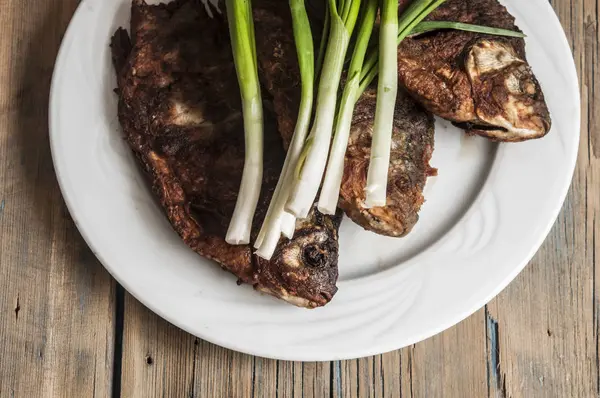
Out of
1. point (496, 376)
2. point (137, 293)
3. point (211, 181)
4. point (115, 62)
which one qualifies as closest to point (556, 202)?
point (496, 376)

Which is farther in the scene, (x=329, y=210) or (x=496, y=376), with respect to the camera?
(x=496, y=376)

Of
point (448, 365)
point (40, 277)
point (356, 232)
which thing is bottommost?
point (40, 277)

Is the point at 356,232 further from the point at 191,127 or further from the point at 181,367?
the point at 181,367

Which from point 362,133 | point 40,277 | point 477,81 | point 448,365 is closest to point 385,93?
point 362,133

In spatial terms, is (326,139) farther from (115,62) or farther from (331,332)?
(115,62)

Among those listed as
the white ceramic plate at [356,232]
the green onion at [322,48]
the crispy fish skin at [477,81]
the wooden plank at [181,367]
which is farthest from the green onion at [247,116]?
the wooden plank at [181,367]

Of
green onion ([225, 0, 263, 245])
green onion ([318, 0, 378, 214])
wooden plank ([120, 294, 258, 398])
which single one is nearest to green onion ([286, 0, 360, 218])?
green onion ([318, 0, 378, 214])

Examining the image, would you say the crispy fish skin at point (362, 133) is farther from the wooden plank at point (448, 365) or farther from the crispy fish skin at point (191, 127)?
the wooden plank at point (448, 365)

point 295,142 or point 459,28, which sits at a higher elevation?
point 459,28
